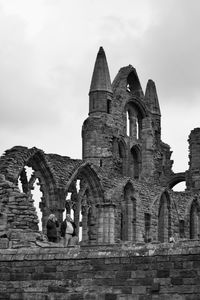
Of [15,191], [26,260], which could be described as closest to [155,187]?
[15,191]

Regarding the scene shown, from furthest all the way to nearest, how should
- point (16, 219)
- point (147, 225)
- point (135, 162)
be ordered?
point (135, 162)
point (147, 225)
point (16, 219)

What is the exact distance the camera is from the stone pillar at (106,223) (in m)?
25.3

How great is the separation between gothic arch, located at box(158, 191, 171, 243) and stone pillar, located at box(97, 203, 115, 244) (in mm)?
4755

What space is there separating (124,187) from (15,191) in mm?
11378

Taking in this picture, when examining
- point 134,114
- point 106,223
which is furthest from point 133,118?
point 106,223

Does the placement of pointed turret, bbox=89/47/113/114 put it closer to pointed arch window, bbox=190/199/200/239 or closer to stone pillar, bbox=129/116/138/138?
stone pillar, bbox=129/116/138/138

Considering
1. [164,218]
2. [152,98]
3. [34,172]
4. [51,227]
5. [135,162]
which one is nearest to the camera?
[51,227]

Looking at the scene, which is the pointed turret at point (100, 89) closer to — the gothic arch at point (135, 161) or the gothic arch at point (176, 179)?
the gothic arch at point (135, 161)

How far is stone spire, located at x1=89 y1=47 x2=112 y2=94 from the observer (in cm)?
3656

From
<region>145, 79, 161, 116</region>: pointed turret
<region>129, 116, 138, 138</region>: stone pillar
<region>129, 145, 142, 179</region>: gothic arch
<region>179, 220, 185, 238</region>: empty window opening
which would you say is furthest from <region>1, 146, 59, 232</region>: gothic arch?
<region>145, 79, 161, 116</region>: pointed turret

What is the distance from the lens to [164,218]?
30594 millimetres

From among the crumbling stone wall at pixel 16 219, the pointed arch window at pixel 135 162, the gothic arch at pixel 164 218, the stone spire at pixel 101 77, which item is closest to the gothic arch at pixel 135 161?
the pointed arch window at pixel 135 162

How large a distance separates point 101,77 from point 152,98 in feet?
18.1

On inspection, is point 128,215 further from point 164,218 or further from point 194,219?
point 194,219
